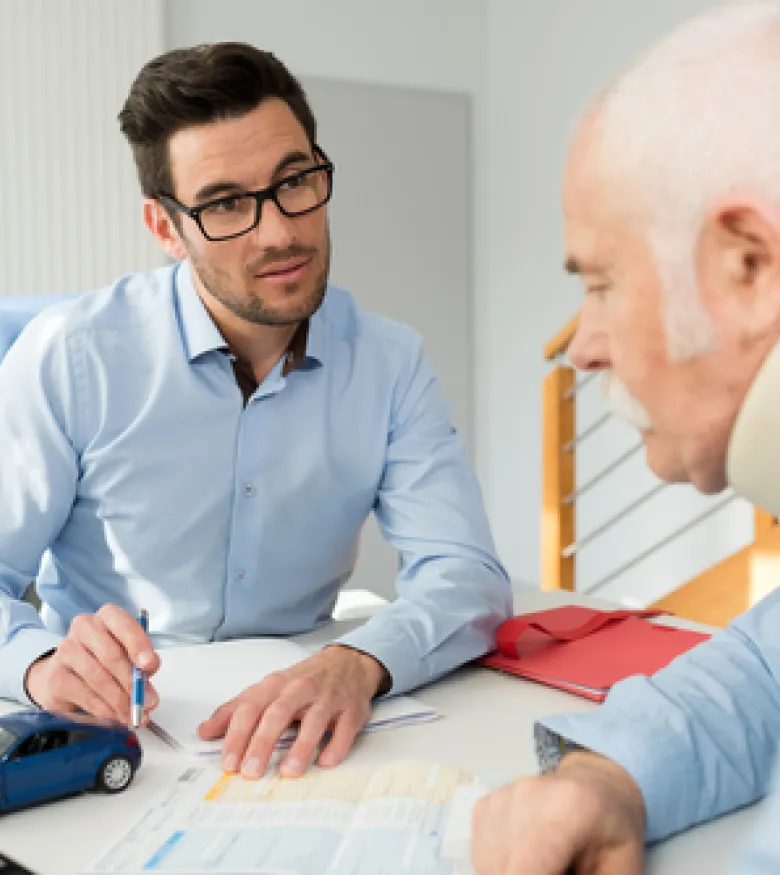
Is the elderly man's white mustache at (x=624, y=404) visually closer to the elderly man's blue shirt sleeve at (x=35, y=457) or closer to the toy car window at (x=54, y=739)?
the toy car window at (x=54, y=739)

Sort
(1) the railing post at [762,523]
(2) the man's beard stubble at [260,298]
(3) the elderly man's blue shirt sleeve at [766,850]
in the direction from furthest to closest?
(1) the railing post at [762,523] < (2) the man's beard stubble at [260,298] < (3) the elderly man's blue shirt sleeve at [766,850]

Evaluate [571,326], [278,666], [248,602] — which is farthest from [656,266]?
[571,326]

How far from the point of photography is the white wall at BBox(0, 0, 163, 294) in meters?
3.92

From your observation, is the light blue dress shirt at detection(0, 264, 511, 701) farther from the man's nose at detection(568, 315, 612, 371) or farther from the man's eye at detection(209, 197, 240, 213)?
the man's nose at detection(568, 315, 612, 371)

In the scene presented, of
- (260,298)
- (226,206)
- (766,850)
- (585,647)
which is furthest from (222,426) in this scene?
(766,850)

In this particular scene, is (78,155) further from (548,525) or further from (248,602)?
(248,602)

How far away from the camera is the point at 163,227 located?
1.73 metres

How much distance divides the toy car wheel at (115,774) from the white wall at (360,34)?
3.76 meters

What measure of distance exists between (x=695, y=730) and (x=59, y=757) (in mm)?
515

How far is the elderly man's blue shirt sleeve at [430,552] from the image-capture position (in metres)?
1.26

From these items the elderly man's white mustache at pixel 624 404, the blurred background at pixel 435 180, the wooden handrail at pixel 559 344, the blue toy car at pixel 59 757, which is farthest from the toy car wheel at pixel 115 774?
the blurred background at pixel 435 180

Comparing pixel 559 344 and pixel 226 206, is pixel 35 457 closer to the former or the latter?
pixel 226 206

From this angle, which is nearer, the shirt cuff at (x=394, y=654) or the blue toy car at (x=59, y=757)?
the blue toy car at (x=59, y=757)

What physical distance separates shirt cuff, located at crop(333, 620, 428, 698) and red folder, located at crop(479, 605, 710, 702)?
13 centimetres
